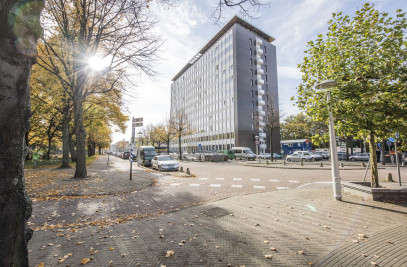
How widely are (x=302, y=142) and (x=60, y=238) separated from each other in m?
45.4

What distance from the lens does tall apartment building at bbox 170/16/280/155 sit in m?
51.8

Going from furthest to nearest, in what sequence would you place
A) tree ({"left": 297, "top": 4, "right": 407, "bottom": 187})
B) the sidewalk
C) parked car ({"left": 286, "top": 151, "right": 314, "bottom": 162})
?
parked car ({"left": 286, "top": 151, "right": 314, "bottom": 162})
tree ({"left": 297, "top": 4, "right": 407, "bottom": 187})
the sidewalk

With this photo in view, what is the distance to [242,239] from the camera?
12.9 ft

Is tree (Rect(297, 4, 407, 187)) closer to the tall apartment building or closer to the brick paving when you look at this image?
the brick paving

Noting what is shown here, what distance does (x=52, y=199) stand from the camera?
7.33 meters

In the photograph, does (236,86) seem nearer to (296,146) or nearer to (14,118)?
(296,146)

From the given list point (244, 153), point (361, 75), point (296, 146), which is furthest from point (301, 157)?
point (361, 75)

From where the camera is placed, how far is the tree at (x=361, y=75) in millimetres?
5801

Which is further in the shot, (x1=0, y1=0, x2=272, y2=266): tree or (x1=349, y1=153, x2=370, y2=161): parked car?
(x1=349, y1=153, x2=370, y2=161): parked car

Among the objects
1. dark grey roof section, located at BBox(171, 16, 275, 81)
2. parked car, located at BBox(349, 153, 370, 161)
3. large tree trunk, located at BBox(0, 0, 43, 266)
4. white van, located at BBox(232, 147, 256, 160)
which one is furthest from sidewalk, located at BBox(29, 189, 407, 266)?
dark grey roof section, located at BBox(171, 16, 275, 81)

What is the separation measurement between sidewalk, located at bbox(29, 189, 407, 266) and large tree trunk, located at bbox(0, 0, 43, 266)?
54.7 inches

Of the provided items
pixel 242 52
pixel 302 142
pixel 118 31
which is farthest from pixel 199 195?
pixel 242 52

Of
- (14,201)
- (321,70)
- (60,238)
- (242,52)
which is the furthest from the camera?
(242,52)

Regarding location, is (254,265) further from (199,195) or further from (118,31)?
(118,31)
